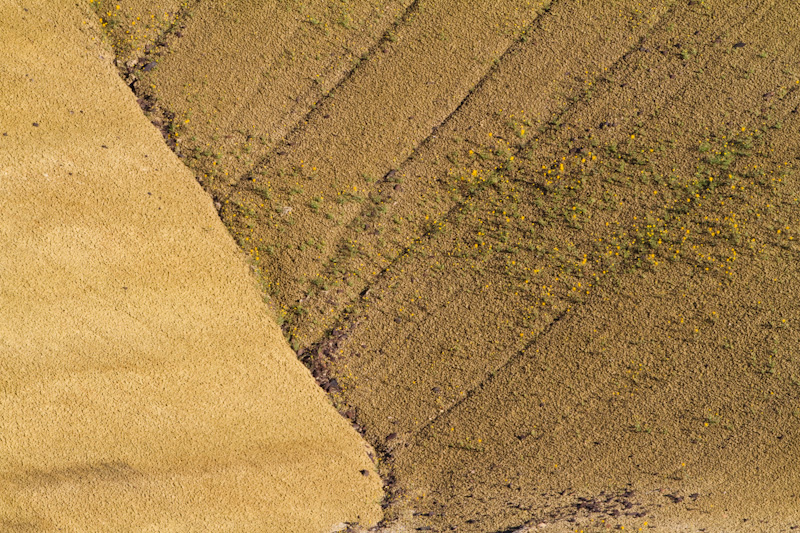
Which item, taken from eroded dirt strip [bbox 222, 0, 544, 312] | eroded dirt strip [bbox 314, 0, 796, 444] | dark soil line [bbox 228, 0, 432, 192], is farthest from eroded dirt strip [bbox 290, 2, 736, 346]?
dark soil line [bbox 228, 0, 432, 192]

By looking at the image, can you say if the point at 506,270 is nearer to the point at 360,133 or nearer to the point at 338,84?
the point at 360,133

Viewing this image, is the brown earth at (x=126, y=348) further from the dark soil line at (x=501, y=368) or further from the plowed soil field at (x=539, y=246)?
the dark soil line at (x=501, y=368)

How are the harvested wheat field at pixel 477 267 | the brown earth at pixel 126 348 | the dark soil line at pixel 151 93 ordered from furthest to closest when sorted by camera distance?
the dark soil line at pixel 151 93 → the harvested wheat field at pixel 477 267 → the brown earth at pixel 126 348

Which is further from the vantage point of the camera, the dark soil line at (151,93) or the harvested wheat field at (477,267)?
the dark soil line at (151,93)

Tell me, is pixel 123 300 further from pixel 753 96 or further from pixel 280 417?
pixel 753 96

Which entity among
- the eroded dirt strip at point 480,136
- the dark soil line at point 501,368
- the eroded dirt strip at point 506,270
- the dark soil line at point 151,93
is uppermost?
the dark soil line at point 151,93

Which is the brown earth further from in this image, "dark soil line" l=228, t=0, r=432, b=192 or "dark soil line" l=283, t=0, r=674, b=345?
"dark soil line" l=283, t=0, r=674, b=345

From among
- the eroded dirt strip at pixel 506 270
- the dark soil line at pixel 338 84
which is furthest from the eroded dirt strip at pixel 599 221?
the dark soil line at pixel 338 84
